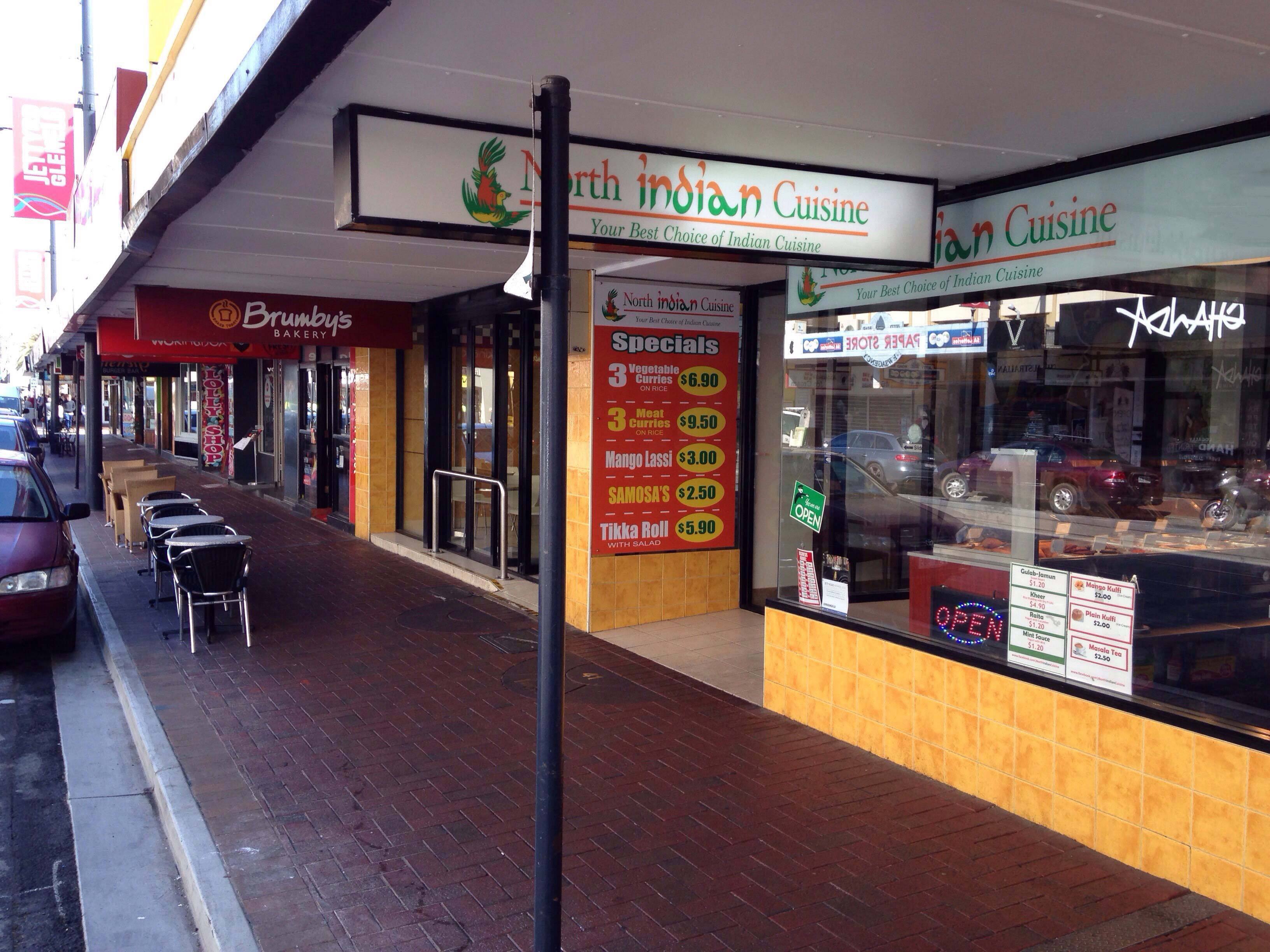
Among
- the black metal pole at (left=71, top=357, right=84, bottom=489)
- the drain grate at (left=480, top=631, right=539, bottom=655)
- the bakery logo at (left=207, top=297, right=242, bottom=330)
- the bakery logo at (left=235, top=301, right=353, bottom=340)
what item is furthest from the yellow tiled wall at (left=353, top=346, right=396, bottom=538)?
the black metal pole at (left=71, top=357, right=84, bottom=489)

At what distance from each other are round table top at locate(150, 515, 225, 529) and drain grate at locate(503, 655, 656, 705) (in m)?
3.70

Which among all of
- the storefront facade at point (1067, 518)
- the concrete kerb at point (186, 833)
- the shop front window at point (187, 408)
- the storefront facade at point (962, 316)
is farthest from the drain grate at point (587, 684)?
the shop front window at point (187, 408)

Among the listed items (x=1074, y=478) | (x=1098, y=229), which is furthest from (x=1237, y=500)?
(x=1098, y=229)

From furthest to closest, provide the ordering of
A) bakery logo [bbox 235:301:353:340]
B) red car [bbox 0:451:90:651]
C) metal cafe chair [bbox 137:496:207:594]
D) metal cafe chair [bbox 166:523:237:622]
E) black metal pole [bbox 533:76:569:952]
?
bakery logo [bbox 235:301:353:340], metal cafe chair [bbox 137:496:207:594], metal cafe chair [bbox 166:523:237:622], red car [bbox 0:451:90:651], black metal pole [bbox 533:76:569:952]

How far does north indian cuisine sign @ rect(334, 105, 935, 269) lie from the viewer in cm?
383

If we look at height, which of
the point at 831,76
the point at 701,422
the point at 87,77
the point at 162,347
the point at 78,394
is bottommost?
the point at 701,422

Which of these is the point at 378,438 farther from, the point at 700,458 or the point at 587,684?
the point at 587,684

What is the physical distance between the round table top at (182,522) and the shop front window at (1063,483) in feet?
18.8

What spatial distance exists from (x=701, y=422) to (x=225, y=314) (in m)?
5.00

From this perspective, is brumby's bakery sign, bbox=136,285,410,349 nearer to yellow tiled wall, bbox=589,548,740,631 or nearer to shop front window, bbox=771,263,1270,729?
yellow tiled wall, bbox=589,548,740,631

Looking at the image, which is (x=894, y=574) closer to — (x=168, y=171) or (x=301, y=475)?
(x=168, y=171)

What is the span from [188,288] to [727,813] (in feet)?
25.7

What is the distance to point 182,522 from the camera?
29.9 feet

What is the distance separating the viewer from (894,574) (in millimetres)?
5477
